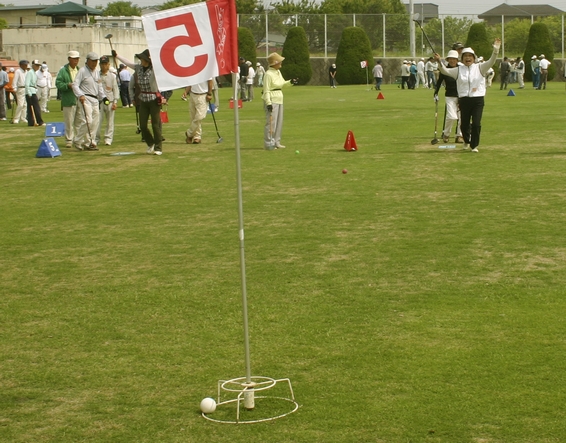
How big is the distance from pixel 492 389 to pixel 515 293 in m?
2.38

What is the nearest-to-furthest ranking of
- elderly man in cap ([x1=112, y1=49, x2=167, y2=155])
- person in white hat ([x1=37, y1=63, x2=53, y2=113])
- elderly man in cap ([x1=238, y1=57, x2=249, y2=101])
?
elderly man in cap ([x1=112, y1=49, x2=167, y2=155]), person in white hat ([x1=37, y1=63, x2=53, y2=113]), elderly man in cap ([x1=238, y1=57, x2=249, y2=101])

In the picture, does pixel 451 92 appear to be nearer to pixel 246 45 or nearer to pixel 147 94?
pixel 147 94

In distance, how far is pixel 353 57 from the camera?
65250 millimetres

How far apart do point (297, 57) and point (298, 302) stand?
5965cm

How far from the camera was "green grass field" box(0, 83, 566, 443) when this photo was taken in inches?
212

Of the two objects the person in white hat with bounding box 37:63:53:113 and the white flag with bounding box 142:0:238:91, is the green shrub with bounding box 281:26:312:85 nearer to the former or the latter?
the person in white hat with bounding box 37:63:53:113

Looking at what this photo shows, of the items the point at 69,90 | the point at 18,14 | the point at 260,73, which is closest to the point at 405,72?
the point at 260,73

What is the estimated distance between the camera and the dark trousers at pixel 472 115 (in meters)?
17.6

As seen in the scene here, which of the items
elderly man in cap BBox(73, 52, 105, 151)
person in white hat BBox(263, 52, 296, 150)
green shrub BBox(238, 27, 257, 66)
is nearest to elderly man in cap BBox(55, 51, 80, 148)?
elderly man in cap BBox(73, 52, 105, 151)

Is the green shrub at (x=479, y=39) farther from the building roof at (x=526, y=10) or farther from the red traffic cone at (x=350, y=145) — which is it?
the building roof at (x=526, y=10)

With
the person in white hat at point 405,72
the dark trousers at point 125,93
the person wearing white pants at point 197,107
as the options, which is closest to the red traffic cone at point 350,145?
the person wearing white pants at point 197,107

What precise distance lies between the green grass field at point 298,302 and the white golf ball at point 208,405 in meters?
0.06

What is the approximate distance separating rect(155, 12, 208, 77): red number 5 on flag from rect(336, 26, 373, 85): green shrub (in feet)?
198

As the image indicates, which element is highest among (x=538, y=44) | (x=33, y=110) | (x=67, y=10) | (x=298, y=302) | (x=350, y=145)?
(x=67, y=10)
